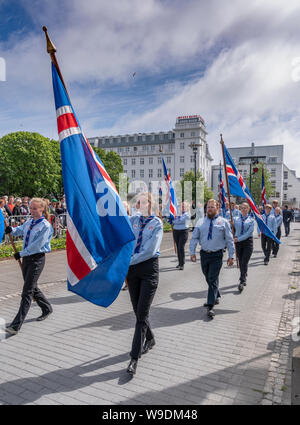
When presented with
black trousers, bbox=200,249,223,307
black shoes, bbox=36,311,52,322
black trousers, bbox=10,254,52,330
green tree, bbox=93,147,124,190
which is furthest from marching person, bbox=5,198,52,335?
green tree, bbox=93,147,124,190

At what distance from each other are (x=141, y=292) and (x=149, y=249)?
54 cm

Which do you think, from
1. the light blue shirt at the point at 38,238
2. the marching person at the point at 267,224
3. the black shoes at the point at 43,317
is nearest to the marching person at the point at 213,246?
the light blue shirt at the point at 38,238

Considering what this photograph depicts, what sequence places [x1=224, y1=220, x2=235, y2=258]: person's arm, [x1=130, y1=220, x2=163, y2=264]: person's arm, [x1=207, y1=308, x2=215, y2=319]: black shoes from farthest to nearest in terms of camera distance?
1. [x1=224, y1=220, x2=235, y2=258]: person's arm
2. [x1=207, y1=308, x2=215, y2=319]: black shoes
3. [x1=130, y1=220, x2=163, y2=264]: person's arm

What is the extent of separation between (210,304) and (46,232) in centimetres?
313

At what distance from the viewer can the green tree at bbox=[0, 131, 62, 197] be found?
3788 cm

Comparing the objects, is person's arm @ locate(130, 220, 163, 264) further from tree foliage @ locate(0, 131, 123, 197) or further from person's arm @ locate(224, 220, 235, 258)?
tree foliage @ locate(0, 131, 123, 197)

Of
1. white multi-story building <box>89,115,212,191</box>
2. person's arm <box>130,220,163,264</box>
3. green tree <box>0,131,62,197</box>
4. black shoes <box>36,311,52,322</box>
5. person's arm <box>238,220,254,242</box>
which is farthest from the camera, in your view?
white multi-story building <box>89,115,212,191</box>

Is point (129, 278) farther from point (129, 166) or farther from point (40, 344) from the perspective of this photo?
point (129, 166)

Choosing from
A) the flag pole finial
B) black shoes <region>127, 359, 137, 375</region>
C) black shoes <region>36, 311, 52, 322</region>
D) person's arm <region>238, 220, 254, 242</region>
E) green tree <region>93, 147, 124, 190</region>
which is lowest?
black shoes <region>36, 311, 52, 322</region>

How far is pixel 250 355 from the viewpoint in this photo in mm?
4613

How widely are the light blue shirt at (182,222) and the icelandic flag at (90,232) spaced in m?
6.71

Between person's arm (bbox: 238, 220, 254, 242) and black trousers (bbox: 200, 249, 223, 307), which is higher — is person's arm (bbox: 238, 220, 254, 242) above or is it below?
above

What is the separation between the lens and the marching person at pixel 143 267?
13.6 ft

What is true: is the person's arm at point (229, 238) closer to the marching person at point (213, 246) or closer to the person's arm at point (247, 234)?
the marching person at point (213, 246)
